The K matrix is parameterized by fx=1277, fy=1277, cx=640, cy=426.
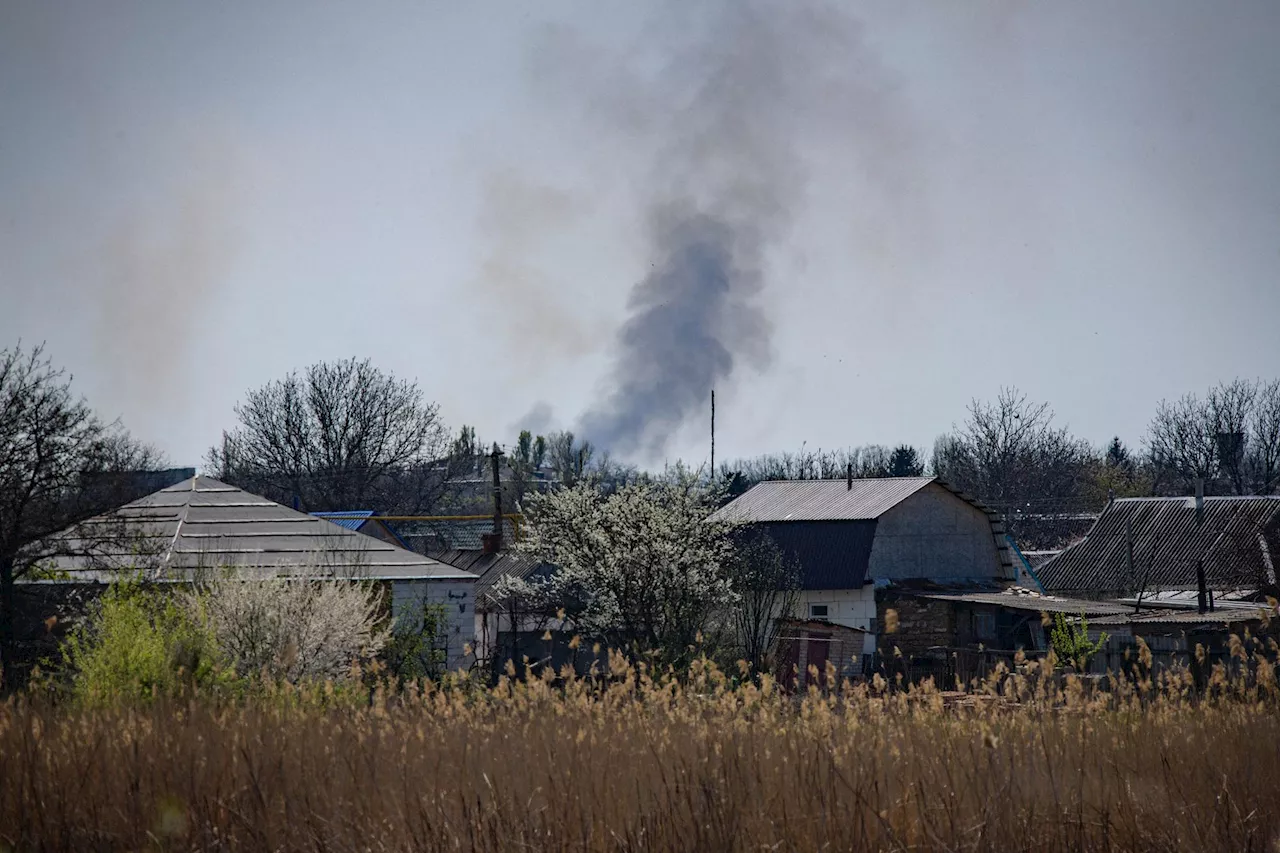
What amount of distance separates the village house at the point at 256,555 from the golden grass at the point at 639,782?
49.4 ft

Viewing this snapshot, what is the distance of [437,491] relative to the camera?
208 ft

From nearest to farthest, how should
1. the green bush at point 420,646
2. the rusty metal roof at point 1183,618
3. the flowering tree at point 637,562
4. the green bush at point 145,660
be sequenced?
the green bush at point 145,660
the green bush at point 420,646
the flowering tree at point 637,562
the rusty metal roof at point 1183,618

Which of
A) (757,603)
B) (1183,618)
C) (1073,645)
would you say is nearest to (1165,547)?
(1183,618)

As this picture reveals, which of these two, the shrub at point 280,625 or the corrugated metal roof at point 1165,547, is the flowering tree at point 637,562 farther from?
the corrugated metal roof at point 1165,547

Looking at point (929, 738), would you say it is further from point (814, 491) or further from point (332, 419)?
point (332, 419)

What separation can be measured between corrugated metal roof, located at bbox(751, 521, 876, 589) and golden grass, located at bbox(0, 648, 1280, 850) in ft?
100

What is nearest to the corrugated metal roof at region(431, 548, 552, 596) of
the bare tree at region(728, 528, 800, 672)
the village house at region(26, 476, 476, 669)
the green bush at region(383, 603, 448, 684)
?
the bare tree at region(728, 528, 800, 672)

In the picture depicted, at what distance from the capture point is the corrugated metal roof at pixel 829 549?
39.1 metres

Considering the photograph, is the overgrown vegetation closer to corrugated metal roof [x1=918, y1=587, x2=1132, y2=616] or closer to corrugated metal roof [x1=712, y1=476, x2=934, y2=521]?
corrugated metal roof [x1=918, y1=587, x2=1132, y2=616]

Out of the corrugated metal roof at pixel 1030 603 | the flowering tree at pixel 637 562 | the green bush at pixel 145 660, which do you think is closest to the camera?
the green bush at pixel 145 660

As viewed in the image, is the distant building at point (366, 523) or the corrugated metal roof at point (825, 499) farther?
the distant building at point (366, 523)

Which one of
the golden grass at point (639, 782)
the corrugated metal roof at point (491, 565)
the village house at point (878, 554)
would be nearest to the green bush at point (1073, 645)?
the village house at point (878, 554)

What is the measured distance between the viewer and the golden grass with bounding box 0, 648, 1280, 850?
612 centimetres

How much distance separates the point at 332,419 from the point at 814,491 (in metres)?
27.3
